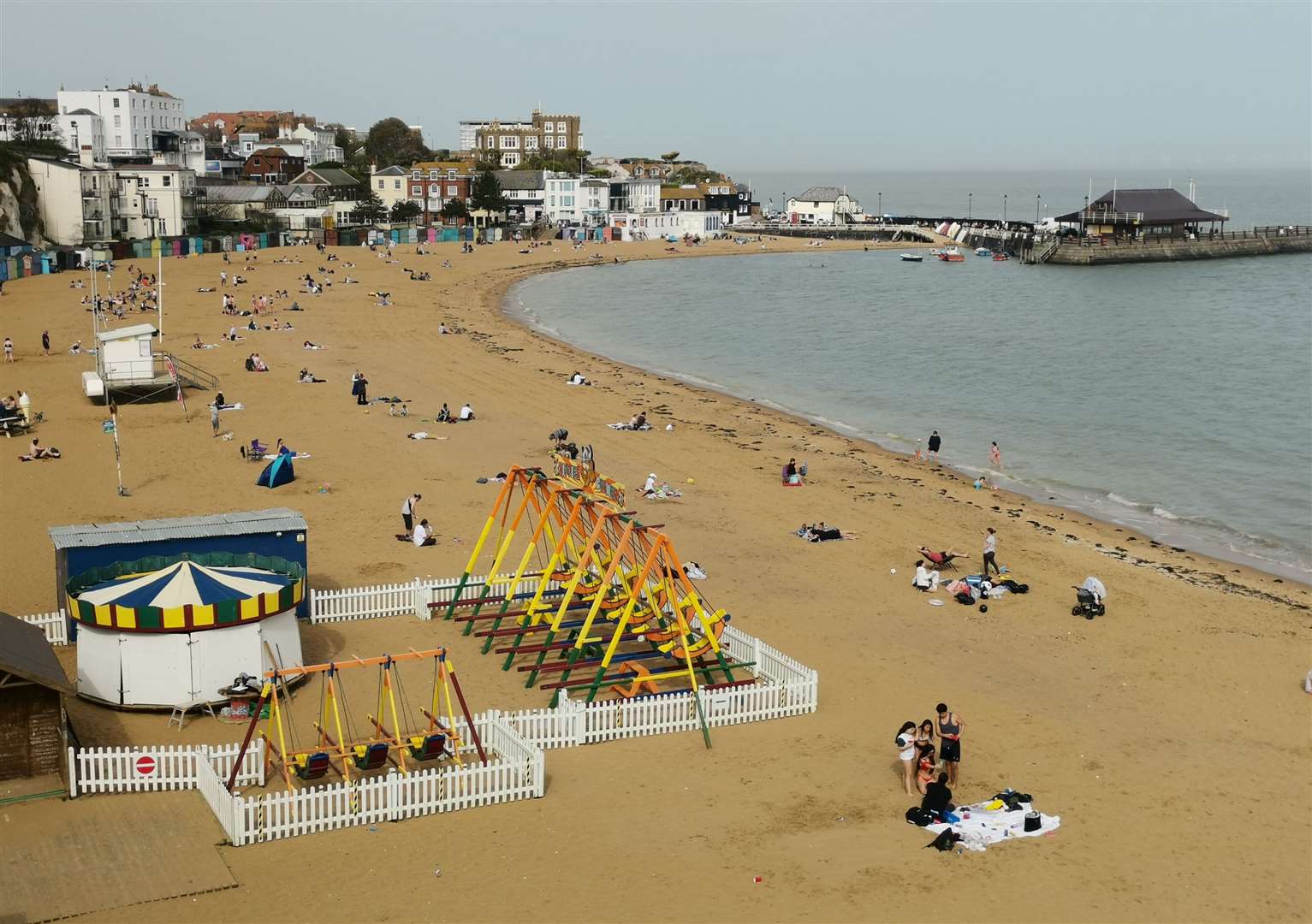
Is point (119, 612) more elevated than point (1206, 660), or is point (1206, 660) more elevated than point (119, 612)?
point (119, 612)

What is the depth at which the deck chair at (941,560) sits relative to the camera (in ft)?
79.9

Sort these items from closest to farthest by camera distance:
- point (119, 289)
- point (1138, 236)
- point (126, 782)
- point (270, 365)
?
point (126, 782)
point (270, 365)
point (119, 289)
point (1138, 236)

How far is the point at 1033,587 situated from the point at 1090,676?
458 centimetres

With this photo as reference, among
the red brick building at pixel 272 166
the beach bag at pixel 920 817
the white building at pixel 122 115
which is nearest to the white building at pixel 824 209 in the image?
the red brick building at pixel 272 166

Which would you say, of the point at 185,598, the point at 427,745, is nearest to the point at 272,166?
the point at 185,598

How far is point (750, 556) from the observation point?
2481 centimetres

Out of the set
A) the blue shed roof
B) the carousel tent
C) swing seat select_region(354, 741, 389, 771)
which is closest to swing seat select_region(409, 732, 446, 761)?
swing seat select_region(354, 741, 389, 771)

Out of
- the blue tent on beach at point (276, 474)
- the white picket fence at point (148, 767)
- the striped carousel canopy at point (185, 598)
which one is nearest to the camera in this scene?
the white picket fence at point (148, 767)

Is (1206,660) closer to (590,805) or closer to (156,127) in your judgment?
(590,805)

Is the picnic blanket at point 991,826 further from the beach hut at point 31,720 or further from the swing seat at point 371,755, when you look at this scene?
the beach hut at point 31,720

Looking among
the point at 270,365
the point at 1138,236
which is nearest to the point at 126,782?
the point at 270,365

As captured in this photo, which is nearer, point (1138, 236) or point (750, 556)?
point (750, 556)

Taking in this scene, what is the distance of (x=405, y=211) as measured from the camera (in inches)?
4820

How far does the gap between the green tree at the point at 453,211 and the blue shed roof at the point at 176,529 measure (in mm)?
108939
